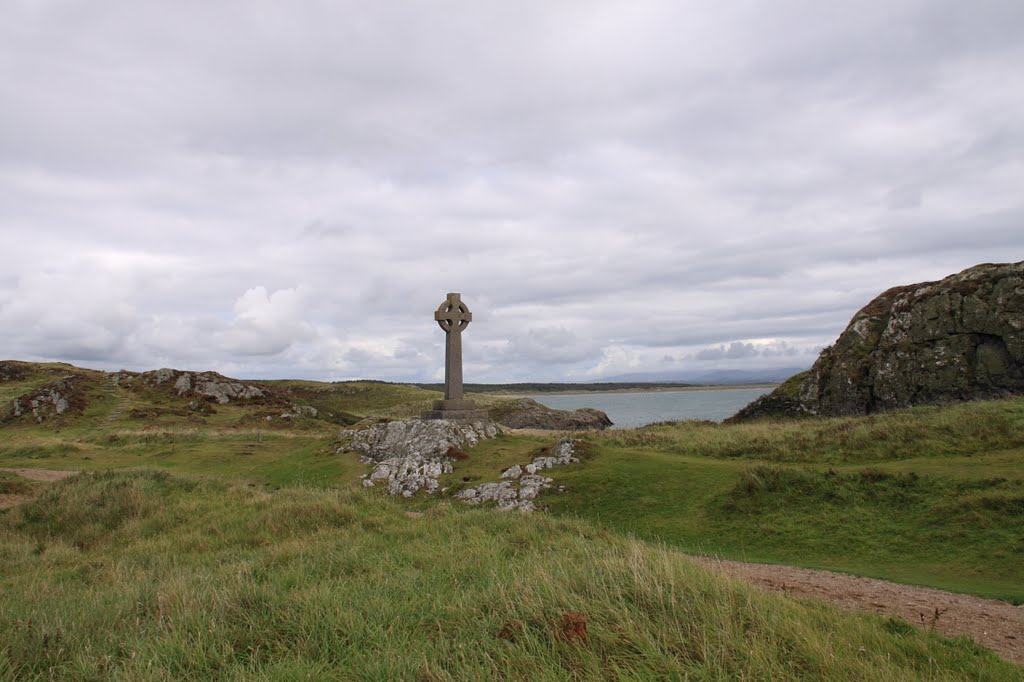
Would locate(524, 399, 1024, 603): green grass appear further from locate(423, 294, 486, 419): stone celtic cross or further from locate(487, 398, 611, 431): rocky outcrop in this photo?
locate(487, 398, 611, 431): rocky outcrop

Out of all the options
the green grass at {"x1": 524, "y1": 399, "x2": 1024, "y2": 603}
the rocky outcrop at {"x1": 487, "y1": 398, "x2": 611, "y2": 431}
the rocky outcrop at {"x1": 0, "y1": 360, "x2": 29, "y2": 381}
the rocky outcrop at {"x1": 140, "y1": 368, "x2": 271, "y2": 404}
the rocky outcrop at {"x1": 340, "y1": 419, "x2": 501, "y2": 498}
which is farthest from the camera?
the rocky outcrop at {"x1": 0, "y1": 360, "x2": 29, "y2": 381}

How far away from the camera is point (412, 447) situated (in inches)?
912

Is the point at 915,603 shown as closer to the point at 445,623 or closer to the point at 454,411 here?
the point at 445,623

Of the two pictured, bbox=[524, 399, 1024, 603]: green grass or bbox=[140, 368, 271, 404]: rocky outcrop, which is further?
bbox=[140, 368, 271, 404]: rocky outcrop

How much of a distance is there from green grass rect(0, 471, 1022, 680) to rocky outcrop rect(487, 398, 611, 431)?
40639 millimetres

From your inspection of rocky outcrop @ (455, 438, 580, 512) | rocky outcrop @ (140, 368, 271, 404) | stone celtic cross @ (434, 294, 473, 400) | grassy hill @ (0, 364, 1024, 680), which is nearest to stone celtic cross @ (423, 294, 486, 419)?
stone celtic cross @ (434, 294, 473, 400)

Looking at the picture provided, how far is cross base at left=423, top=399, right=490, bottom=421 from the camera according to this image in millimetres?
25516

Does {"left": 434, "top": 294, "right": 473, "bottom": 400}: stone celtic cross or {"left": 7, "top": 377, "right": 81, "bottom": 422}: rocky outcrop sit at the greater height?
{"left": 434, "top": 294, "right": 473, "bottom": 400}: stone celtic cross

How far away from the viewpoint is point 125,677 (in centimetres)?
446

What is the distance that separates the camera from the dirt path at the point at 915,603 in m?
7.08

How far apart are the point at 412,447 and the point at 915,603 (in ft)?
57.9

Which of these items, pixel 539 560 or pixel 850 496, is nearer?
pixel 539 560

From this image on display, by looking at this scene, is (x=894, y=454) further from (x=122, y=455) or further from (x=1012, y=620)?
(x=122, y=455)

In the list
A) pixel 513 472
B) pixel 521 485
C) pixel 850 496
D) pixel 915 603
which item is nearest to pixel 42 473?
pixel 513 472
